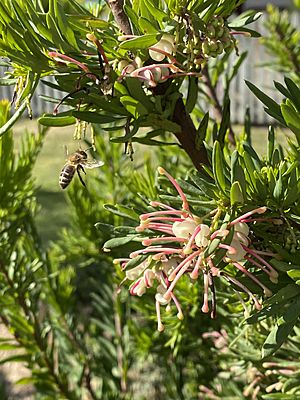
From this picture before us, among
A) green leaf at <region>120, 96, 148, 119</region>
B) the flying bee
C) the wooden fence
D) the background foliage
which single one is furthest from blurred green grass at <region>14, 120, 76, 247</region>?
green leaf at <region>120, 96, 148, 119</region>

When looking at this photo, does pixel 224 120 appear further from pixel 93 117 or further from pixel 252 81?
pixel 252 81

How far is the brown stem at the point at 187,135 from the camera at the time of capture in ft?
1.14

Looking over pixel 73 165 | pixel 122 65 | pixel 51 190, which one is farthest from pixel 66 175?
pixel 51 190

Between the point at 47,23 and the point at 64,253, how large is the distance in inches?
22.1

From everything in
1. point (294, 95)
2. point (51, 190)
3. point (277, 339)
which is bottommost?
point (51, 190)

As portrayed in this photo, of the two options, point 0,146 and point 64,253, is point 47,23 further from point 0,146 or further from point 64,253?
point 64,253

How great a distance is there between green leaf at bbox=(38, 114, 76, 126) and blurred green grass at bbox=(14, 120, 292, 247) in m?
1.62

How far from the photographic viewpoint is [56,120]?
316 millimetres

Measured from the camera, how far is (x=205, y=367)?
0.80 meters

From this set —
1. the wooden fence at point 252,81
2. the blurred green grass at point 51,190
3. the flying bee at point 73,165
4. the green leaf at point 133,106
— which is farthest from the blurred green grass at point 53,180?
the green leaf at point 133,106

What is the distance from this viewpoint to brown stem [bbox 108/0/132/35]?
32 centimetres

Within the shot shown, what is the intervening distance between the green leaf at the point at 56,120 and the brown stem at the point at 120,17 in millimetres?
52

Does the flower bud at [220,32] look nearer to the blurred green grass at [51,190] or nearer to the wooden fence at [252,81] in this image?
the blurred green grass at [51,190]

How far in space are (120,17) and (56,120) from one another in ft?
0.20
